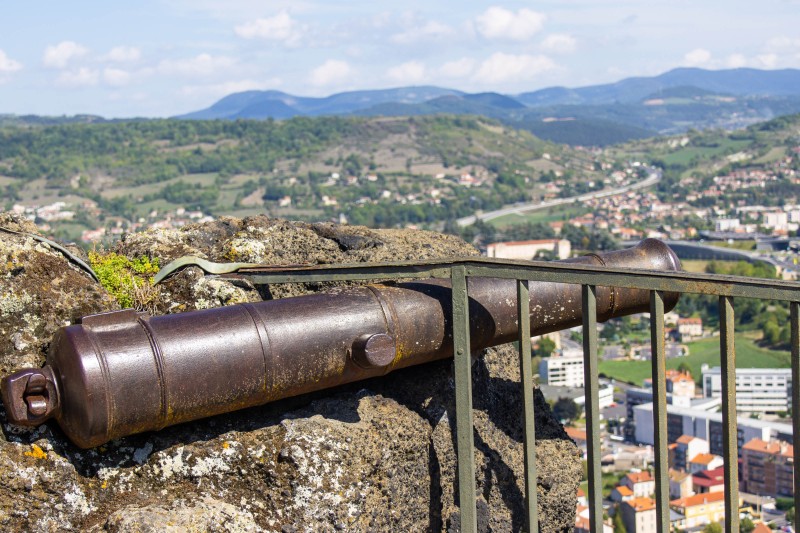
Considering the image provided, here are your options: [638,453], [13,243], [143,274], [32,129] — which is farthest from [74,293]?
[32,129]

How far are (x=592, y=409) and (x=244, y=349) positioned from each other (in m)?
1.36

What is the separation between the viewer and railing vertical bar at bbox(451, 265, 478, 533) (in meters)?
4.08

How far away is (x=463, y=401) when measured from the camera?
4.07 meters

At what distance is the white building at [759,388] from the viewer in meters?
65.5

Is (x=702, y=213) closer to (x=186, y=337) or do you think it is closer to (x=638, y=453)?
(x=638, y=453)

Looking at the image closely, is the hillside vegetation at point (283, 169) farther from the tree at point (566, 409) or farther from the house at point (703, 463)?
the house at point (703, 463)

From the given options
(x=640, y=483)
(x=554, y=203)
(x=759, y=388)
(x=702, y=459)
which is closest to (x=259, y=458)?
(x=640, y=483)

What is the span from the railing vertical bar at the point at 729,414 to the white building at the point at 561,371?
7018 cm

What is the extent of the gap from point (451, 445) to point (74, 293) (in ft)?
5.78

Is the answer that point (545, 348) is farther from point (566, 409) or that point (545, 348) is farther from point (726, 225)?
point (726, 225)

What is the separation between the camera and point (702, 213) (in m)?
140

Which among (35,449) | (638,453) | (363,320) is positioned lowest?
(638,453)

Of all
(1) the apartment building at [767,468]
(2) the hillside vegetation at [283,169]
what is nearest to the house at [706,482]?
(1) the apartment building at [767,468]

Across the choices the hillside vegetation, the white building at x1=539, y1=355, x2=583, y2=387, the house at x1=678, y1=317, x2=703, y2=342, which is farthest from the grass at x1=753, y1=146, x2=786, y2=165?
the white building at x1=539, y1=355, x2=583, y2=387
